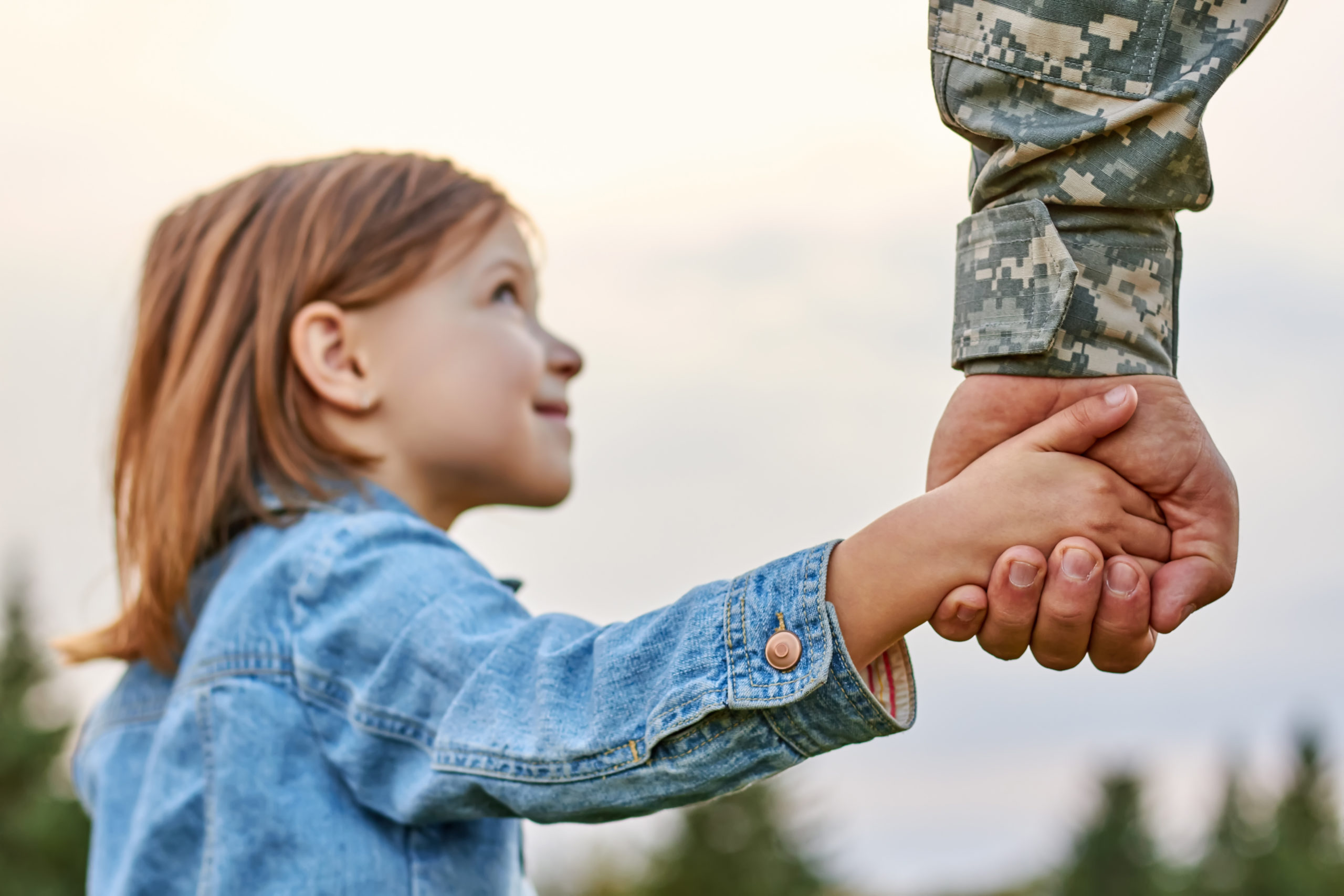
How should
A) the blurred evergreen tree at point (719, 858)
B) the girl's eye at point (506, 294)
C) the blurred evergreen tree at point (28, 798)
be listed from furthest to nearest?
the blurred evergreen tree at point (28, 798) < the blurred evergreen tree at point (719, 858) < the girl's eye at point (506, 294)

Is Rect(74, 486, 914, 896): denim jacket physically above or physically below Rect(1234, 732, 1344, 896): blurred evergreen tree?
above

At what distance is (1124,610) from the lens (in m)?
1.82

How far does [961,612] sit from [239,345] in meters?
1.85

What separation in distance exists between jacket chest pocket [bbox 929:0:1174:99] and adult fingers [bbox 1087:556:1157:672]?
0.66 metres

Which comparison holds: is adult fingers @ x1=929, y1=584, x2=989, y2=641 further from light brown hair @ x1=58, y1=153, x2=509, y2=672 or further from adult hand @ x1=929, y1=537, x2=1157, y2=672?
light brown hair @ x1=58, y1=153, x2=509, y2=672

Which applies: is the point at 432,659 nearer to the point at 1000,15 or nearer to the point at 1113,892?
the point at 1000,15

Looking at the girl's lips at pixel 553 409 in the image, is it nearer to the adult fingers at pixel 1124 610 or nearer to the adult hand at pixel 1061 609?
the adult hand at pixel 1061 609

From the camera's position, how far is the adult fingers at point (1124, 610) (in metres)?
1.82

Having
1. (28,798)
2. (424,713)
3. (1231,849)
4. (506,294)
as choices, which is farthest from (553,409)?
(1231,849)

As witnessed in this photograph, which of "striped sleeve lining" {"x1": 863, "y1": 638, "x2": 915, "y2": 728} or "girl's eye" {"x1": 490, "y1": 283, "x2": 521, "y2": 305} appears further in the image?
"girl's eye" {"x1": 490, "y1": 283, "x2": 521, "y2": 305}

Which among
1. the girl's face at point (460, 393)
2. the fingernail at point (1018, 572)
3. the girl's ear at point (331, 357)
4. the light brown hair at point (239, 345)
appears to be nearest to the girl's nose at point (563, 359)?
the girl's face at point (460, 393)

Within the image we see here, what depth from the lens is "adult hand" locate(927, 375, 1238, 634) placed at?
184 cm

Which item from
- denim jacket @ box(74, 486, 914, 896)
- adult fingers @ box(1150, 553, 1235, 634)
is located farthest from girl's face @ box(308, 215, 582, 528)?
adult fingers @ box(1150, 553, 1235, 634)

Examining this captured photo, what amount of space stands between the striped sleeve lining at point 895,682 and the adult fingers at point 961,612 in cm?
8
